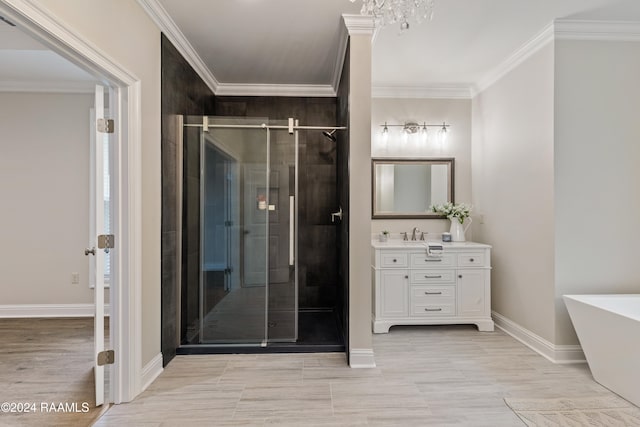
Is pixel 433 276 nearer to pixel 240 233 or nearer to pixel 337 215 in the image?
pixel 337 215

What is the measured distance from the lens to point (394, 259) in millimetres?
3260

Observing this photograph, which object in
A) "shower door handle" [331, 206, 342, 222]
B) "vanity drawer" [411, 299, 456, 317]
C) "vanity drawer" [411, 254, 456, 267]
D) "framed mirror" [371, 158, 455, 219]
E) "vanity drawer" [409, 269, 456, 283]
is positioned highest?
"framed mirror" [371, 158, 455, 219]

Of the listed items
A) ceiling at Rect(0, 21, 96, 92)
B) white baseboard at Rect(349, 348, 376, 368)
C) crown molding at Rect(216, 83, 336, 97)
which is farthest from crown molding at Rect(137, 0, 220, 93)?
white baseboard at Rect(349, 348, 376, 368)

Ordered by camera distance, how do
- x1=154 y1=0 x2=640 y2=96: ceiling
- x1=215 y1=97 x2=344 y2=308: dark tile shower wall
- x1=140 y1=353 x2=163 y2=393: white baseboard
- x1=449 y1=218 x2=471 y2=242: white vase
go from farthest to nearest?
1. x1=215 y1=97 x2=344 y2=308: dark tile shower wall
2. x1=449 y1=218 x2=471 y2=242: white vase
3. x1=154 y1=0 x2=640 y2=96: ceiling
4. x1=140 y1=353 x2=163 y2=393: white baseboard

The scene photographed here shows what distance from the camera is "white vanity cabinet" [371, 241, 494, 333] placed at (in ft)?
10.7

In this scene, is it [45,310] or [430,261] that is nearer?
[430,261]

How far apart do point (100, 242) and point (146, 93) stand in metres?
1.07

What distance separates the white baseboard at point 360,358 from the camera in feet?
8.12

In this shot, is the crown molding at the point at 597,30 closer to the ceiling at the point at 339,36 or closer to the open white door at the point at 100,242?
the ceiling at the point at 339,36

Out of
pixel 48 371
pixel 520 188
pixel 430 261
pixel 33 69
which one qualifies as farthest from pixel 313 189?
pixel 33 69

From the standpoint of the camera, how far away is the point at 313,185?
12.9ft

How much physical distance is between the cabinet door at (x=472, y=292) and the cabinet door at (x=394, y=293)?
569 mm

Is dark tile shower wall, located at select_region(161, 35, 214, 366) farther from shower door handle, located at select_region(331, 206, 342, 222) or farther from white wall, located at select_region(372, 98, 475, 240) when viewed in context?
white wall, located at select_region(372, 98, 475, 240)

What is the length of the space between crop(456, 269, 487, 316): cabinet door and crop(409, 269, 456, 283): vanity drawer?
9 centimetres
